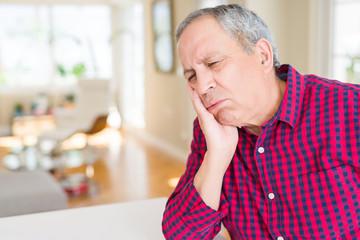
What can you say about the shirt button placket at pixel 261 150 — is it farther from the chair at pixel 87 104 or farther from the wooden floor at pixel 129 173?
the chair at pixel 87 104

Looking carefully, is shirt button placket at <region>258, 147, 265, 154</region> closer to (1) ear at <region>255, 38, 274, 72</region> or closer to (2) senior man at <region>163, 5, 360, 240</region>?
(2) senior man at <region>163, 5, 360, 240</region>

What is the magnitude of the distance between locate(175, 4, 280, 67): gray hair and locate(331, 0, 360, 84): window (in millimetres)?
2407

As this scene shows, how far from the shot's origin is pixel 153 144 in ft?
20.5

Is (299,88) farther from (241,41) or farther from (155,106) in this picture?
(155,106)

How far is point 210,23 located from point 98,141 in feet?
18.4

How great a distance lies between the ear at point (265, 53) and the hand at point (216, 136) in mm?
175

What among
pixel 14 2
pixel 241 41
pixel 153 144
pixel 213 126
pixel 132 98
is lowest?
Result: pixel 153 144

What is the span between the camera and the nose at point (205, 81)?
1.06 metres

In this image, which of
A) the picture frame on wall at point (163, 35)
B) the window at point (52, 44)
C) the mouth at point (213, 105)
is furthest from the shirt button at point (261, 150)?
the window at point (52, 44)

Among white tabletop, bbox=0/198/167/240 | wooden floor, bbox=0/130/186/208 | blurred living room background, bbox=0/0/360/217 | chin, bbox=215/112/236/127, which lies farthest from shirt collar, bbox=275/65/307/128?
wooden floor, bbox=0/130/186/208

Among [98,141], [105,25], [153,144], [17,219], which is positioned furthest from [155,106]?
[17,219]

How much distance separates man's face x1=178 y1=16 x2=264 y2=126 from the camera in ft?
3.41

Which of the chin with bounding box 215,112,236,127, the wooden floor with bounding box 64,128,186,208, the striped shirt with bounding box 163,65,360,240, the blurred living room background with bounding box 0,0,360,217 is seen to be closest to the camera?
the striped shirt with bounding box 163,65,360,240

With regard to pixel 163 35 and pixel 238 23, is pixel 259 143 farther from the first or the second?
pixel 163 35
